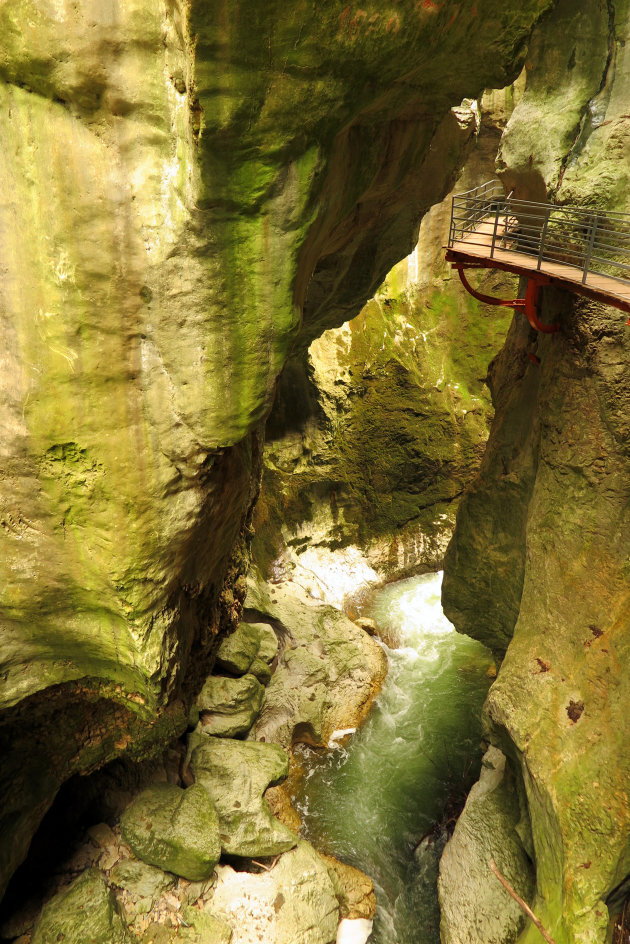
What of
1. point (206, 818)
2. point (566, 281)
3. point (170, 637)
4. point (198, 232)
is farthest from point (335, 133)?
point (206, 818)

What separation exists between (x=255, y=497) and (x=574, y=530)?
13.4ft

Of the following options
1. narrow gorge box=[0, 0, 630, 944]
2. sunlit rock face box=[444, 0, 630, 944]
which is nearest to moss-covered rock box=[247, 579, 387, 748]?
narrow gorge box=[0, 0, 630, 944]

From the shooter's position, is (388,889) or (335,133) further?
(388,889)

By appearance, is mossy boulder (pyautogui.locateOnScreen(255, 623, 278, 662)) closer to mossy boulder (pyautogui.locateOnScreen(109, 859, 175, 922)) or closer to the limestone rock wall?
the limestone rock wall

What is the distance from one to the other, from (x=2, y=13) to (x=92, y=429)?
278 cm

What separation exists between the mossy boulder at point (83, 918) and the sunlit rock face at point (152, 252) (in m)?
0.93

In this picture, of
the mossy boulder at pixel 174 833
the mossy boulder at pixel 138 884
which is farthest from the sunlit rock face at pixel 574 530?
the mossy boulder at pixel 138 884

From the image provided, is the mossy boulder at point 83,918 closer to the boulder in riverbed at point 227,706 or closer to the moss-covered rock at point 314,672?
the boulder in riverbed at point 227,706

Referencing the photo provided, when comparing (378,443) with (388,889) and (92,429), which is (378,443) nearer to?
(388,889)

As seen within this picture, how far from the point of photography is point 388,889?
859 centimetres

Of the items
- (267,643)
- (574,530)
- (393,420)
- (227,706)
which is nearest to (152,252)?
(574,530)

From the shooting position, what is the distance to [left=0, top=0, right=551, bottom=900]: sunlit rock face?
4168 millimetres

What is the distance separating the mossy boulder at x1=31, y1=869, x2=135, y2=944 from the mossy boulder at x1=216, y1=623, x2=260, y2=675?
389cm

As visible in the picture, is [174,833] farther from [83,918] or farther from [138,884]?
[83,918]
